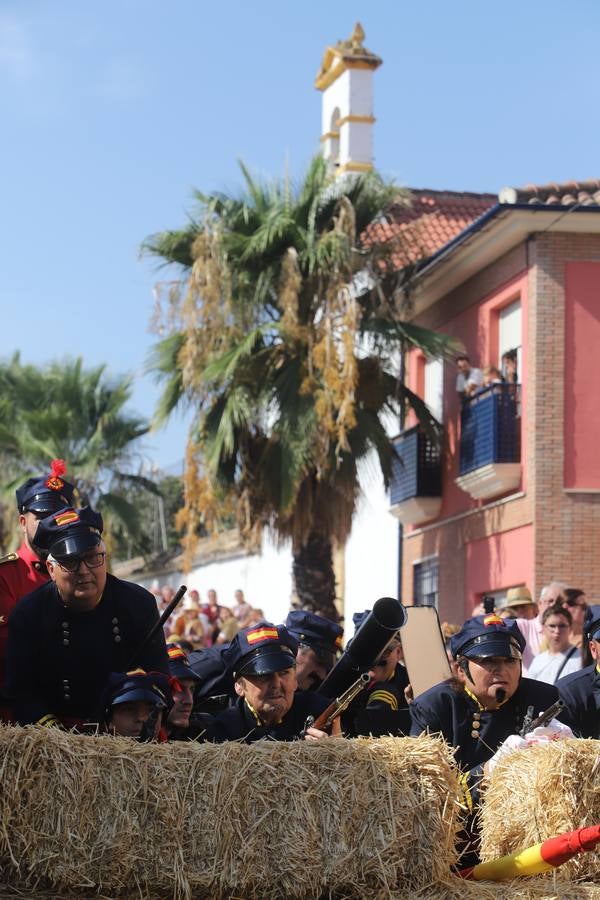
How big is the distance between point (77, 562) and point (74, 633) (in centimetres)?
33

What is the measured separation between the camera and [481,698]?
7535 mm

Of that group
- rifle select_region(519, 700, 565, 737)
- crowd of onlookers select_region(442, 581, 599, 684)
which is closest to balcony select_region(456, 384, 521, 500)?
crowd of onlookers select_region(442, 581, 599, 684)

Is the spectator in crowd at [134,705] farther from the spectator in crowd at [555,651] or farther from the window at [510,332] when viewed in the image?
the window at [510,332]

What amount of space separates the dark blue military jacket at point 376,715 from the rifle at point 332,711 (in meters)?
1.16

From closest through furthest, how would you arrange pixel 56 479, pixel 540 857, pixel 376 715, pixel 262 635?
pixel 540 857 → pixel 262 635 → pixel 56 479 → pixel 376 715

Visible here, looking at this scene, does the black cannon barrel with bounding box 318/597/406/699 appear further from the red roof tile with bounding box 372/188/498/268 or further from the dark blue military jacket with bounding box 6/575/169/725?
the red roof tile with bounding box 372/188/498/268

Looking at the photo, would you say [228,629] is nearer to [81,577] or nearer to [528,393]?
[528,393]

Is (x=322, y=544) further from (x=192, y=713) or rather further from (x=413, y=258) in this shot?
(x=192, y=713)

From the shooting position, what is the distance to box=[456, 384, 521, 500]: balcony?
83.2 feet

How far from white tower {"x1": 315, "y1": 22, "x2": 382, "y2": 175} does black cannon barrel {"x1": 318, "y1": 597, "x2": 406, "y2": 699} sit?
1113 inches

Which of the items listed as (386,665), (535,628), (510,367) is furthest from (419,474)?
(386,665)

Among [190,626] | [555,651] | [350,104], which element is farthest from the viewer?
[350,104]

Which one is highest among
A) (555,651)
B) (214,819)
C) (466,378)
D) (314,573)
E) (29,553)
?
(466,378)

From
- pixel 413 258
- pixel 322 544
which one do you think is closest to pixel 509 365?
pixel 413 258
